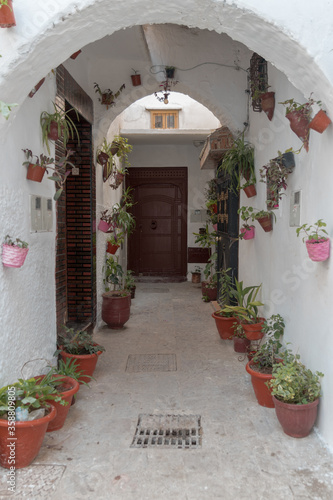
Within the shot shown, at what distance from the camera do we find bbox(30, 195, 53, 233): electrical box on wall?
3.11 m

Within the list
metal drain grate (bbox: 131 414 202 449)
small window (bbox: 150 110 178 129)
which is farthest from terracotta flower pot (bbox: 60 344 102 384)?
small window (bbox: 150 110 178 129)

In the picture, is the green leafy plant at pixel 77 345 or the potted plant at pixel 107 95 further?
the potted plant at pixel 107 95

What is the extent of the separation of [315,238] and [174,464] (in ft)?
5.33

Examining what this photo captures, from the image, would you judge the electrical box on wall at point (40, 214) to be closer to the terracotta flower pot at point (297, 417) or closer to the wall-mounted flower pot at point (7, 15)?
the wall-mounted flower pot at point (7, 15)

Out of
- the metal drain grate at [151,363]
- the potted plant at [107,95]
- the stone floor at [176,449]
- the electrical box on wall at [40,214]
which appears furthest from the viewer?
the potted plant at [107,95]

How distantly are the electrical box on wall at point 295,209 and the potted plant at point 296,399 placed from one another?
1.11m

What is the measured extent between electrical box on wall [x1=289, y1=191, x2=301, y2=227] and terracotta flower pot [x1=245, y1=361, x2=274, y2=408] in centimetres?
118

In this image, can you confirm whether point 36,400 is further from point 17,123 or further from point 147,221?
point 147,221

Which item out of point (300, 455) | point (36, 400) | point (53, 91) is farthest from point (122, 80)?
point (300, 455)

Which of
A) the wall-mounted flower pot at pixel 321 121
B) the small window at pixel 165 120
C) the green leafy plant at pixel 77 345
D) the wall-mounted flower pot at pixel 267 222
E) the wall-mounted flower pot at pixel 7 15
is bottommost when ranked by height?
the green leafy plant at pixel 77 345

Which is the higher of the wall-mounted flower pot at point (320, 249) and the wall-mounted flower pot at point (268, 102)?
the wall-mounted flower pot at point (268, 102)

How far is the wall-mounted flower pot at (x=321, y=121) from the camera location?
Answer: 97.5 inches

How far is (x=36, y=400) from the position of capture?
247 centimetres

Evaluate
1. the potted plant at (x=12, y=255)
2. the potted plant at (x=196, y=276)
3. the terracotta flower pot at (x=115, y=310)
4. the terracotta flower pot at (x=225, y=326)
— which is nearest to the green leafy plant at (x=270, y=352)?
the terracotta flower pot at (x=225, y=326)
